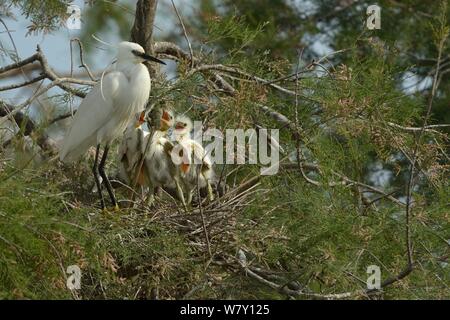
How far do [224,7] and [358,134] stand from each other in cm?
281

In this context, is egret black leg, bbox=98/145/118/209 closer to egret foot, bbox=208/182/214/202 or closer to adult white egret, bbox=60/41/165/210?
adult white egret, bbox=60/41/165/210

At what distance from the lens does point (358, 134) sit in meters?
3.68

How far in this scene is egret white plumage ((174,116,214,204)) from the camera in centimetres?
391

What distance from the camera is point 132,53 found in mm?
3920

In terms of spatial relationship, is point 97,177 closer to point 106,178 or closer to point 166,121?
point 106,178

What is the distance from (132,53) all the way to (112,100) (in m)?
0.18

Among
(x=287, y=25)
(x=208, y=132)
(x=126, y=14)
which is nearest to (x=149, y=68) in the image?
(x=126, y=14)

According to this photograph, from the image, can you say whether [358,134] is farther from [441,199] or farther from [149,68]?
[149,68]

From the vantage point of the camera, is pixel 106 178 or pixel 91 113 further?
pixel 106 178

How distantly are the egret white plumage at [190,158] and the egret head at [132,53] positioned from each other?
239 mm

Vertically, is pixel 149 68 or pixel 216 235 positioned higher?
pixel 149 68

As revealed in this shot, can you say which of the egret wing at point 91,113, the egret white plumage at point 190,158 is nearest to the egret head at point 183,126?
the egret white plumage at point 190,158

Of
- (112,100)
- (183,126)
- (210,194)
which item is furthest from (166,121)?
(210,194)

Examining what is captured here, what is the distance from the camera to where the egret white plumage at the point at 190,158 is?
12.8 ft
